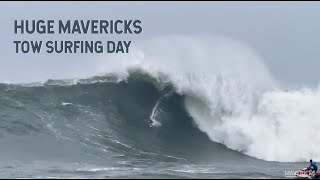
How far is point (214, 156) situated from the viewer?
4109cm

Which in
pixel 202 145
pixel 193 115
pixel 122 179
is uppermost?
pixel 193 115

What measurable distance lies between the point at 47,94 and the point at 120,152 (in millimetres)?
13995

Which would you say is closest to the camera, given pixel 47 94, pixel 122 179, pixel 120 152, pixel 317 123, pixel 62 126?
pixel 122 179

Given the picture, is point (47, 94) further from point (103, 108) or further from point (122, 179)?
point (122, 179)

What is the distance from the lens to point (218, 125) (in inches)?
1837

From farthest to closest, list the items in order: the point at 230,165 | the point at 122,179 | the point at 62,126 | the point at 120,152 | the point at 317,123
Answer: the point at 317,123
the point at 62,126
the point at 120,152
the point at 230,165
the point at 122,179

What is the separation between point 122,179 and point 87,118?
61.9 ft

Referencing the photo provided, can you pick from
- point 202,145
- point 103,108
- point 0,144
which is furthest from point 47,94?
point 202,145

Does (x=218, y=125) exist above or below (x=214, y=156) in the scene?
above

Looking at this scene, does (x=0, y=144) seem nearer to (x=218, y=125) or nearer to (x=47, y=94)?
(x=47, y=94)

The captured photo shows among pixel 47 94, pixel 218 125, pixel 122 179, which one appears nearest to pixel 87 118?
pixel 47 94

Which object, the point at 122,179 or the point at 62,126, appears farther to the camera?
the point at 62,126

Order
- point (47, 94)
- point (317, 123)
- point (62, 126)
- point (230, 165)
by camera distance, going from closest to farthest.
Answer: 1. point (230, 165)
2. point (62, 126)
3. point (317, 123)
4. point (47, 94)

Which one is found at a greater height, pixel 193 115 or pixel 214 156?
pixel 193 115
